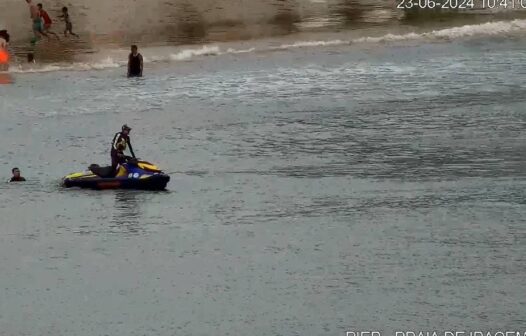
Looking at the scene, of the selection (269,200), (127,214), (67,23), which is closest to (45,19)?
(67,23)

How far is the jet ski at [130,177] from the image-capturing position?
36.9 metres

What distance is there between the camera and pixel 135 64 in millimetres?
54656

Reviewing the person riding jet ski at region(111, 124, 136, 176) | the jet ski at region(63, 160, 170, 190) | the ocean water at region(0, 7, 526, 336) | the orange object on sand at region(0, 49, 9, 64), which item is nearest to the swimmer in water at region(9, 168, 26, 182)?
the ocean water at region(0, 7, 526, 336)

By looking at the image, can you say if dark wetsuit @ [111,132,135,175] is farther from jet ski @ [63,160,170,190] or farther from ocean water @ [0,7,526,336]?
ocean water @ [0,7,526,336]

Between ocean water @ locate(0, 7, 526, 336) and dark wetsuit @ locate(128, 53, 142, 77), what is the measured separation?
606 mm

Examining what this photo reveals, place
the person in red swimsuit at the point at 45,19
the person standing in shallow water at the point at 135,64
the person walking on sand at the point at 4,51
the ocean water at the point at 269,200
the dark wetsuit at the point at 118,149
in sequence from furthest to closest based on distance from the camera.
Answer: the person in red swimsuit at the point at 45,19
the person walking on sand at the point at 4,51
the person standing in shallow water at the point at 135,64
the dark wetsuit at the point at 118,149
the ocean water at the point at 269,200

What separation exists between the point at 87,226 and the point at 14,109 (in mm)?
16544

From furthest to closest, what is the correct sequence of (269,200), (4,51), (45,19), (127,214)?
(45,19), (4,51), (269,200), (127,214)

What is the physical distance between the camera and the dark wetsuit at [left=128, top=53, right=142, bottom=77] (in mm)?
54250

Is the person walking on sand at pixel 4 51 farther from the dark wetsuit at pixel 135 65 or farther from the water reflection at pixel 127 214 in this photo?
the water reflection at pixel 127 214

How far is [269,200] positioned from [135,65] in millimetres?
19320

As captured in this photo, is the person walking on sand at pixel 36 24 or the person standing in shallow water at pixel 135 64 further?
the person walking on sand at pixel 36 24

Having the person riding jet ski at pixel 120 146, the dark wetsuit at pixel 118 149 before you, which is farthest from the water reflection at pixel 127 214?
the person riding jet ski at pixel 120 146

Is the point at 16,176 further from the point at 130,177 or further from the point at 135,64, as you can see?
the point at 135,64
